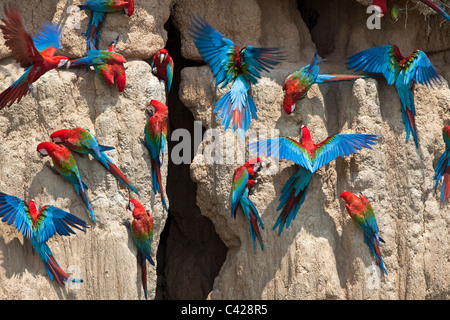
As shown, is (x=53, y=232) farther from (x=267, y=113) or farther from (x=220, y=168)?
(x=267, y=113)

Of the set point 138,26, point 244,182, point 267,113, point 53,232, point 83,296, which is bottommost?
point 83,296

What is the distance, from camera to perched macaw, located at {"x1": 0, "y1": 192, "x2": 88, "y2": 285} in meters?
5.01

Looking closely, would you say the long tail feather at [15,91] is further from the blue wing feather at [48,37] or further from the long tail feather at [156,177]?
the long tail feather at [156,177]

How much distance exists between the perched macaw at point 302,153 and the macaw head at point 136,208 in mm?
825

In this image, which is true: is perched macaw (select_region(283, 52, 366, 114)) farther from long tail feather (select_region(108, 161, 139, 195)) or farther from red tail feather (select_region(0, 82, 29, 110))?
red tail feather (select_region(0, 82, 29, 110))

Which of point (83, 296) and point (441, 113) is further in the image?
point (441, 113)

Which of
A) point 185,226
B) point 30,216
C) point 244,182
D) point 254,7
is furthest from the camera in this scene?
point 185,226

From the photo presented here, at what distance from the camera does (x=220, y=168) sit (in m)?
5.57

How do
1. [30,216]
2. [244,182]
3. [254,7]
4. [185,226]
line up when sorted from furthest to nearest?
[185,226], [254,7], [244,182], [30,216]

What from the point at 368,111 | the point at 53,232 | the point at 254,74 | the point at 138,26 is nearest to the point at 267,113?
the point at 254,74

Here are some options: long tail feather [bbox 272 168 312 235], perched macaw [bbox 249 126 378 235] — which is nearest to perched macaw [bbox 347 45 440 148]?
perched macaw [bbox 249 126 378 235]

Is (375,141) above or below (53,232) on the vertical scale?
above

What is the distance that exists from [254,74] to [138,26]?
2.76 ft

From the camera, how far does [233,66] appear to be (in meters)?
5.44
